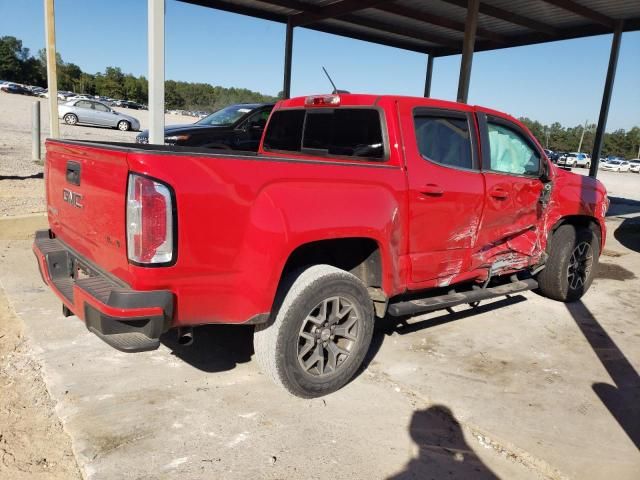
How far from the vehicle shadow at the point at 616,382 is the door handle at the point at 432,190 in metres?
1.77

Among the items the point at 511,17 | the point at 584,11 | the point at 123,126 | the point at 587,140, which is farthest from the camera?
the point at 587,140

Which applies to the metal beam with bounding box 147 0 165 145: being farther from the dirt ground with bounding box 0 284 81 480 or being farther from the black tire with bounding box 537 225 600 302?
the black tire with bounding box 537 225 600 302

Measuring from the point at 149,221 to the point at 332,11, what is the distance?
38.4 feet

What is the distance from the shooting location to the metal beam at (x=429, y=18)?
12.2 meters

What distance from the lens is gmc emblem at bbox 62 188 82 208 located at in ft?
9.96

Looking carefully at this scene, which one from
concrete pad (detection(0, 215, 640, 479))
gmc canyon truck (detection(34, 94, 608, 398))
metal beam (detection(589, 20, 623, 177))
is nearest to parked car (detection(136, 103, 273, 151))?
gmc canyon truck (detection(34, 94, 608, 398))

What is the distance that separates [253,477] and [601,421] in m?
2.21

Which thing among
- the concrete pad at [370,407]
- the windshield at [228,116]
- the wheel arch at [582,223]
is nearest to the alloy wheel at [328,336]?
the concrete pad at [370,407]

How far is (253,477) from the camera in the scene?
249 centimetres

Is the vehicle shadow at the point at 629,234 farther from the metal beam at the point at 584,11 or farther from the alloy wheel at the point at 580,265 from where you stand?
the metal beam at the point at 584,11

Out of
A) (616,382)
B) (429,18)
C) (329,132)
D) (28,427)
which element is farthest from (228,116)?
(616,382)

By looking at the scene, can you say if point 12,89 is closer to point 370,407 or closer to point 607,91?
point 607,91

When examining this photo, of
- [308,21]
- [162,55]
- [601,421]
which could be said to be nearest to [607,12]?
[308,21]

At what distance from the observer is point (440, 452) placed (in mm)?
2793
